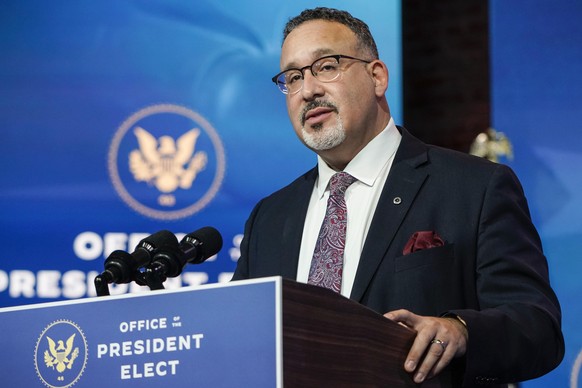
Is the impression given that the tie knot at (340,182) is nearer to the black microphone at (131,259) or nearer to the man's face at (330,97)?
the man's face at (330,97)

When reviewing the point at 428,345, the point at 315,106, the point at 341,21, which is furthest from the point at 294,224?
the point at 428,345

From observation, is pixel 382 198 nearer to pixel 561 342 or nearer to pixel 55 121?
pixel 561 342

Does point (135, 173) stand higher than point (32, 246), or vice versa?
point (135, 173)

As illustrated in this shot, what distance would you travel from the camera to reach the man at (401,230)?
1.92 meters

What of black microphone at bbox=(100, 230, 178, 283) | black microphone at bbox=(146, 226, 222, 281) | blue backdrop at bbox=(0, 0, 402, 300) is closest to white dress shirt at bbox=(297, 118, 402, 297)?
black microphone at bbox=(146, 226, 222, 281)

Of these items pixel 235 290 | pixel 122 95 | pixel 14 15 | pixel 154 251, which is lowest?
pixel 235 290

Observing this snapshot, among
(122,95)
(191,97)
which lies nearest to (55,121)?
(122,95)

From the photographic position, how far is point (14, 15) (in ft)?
12.6

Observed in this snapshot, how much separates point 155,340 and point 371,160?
1096mm

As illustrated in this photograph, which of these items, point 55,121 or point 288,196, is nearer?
point 288,196

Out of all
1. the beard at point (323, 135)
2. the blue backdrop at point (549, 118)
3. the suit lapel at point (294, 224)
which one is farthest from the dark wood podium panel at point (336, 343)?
the blue backdrop at point (549, 118)

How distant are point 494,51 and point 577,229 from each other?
2.75ft

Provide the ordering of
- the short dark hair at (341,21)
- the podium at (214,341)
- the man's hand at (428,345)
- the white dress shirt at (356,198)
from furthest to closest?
the short dark hair at (341,21) → the white dress shirt at (356,198) → the man's hand at (428,345) → the podium at (214,341)

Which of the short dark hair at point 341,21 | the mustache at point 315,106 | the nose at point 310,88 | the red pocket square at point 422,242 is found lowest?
the red pocket square at point 422,242
